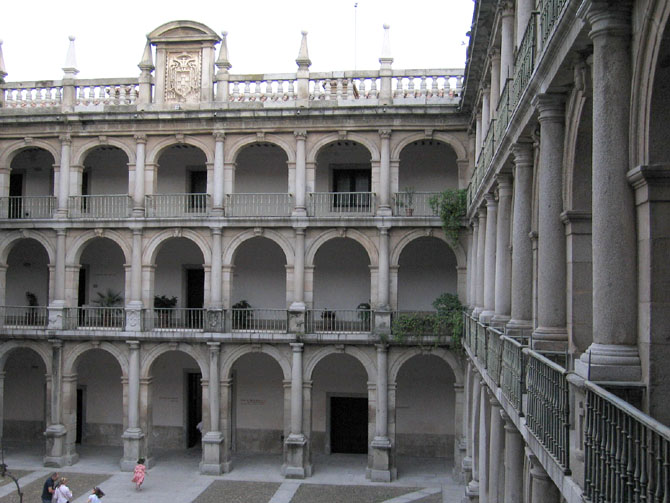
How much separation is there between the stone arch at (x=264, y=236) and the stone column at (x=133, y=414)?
4.17 m

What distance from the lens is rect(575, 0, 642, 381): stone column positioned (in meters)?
5.29

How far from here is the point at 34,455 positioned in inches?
923

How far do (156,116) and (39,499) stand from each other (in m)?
12.4

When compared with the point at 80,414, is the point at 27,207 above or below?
above

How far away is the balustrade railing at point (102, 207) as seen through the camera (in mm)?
22938

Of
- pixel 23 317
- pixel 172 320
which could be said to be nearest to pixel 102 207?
pixel 172 320

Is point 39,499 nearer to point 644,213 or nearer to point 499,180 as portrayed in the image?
point 499,180

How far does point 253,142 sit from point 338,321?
6806 millimetres

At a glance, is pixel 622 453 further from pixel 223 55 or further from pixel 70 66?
pixel 70 66

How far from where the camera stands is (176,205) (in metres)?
23.6

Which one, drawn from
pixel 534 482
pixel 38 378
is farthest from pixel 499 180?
pixel 38 378

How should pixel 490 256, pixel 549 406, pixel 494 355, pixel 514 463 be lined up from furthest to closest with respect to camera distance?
1. pixel 490 256
2. pixel 494 355
3. pixel 514 463
4. pixel 549 406

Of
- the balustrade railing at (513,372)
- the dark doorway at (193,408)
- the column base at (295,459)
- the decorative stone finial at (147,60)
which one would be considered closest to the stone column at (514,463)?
the balustrade railing at (513,372)

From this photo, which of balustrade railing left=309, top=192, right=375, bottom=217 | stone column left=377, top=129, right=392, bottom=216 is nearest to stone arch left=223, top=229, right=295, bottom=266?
balustrade railing left=309, top=192, right=375, bottom=217
